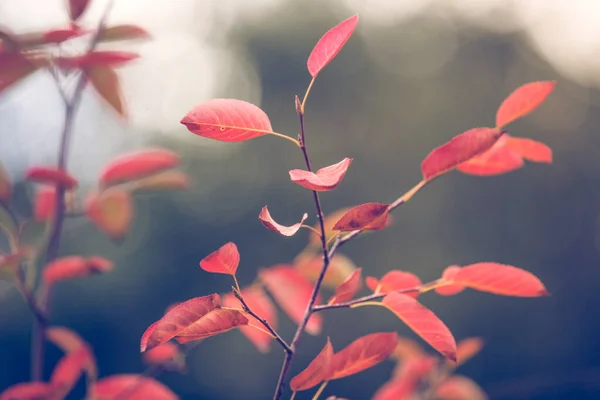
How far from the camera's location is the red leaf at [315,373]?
446mm

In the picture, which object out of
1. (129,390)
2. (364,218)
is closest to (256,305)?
(129,390)

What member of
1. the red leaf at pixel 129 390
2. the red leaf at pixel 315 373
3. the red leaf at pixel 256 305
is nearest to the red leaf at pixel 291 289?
the red leaf at pixel 256 305

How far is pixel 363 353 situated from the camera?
490mm

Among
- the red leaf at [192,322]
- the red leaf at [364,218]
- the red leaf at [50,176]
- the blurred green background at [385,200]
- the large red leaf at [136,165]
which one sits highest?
the red leaf at [364,218]

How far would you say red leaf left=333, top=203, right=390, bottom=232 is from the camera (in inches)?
15.6

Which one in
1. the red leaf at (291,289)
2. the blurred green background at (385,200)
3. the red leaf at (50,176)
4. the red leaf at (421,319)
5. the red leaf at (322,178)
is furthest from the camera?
the blurred green background at (385,200)

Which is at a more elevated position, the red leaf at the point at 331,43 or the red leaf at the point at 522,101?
the red leaf at the point at 331,43

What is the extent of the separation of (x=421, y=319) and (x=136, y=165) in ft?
1.84

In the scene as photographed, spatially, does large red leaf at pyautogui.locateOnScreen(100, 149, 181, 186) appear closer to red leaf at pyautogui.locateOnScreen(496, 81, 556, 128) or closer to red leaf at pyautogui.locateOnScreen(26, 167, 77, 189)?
red leaf at pyautogui.locateOnScreen(26, 167, 77, 189)

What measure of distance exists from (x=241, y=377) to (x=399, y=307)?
22.6 ft

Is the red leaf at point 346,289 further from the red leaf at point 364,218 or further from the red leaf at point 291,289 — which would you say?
the red leaf at point 291,289

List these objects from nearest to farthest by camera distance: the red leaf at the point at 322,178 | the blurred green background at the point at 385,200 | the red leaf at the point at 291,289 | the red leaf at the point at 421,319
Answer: the red leaf at the point at 322,178 < the red leaf at the point at 421,319 < the red leaf at the point at 291,289 < the blurred green background at the point at 385,200

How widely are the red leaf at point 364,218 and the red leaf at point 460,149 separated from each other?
0.09m

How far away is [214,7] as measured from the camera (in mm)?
9008
